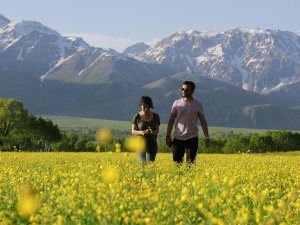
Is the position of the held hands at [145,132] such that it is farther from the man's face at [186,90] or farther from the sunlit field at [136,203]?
the sunlit field at [136,203]

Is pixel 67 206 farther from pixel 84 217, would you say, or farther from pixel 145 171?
pixel 145 171

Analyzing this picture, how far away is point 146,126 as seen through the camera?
11.9 m

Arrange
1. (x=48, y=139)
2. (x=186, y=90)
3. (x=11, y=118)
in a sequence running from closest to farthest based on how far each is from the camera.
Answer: (x=186, y=90)
(x=11, y=118)
(x=48, y=139)

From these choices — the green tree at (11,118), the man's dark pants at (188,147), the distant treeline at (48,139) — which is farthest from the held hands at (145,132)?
the green tree at (11,118)

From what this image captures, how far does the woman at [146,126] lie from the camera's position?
1168cm

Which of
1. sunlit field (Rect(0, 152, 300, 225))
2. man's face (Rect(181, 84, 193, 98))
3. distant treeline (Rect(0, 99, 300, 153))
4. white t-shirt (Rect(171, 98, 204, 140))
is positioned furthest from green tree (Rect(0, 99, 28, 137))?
sunlit field (Rect(0, 152, 300, 225))

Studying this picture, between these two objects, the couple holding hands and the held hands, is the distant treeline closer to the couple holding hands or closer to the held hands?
the couple holding hands

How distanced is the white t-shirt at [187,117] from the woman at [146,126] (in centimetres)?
49

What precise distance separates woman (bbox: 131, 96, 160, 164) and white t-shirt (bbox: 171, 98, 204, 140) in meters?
0.49

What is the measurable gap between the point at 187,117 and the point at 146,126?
3.03 feet

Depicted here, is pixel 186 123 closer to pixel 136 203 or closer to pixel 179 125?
pixel 179 125

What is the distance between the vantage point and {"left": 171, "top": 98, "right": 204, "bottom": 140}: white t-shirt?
1189 cm

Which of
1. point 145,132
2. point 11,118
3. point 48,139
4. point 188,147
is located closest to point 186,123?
point 188,147

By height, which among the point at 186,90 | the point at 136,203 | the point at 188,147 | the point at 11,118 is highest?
the point at 186,90
